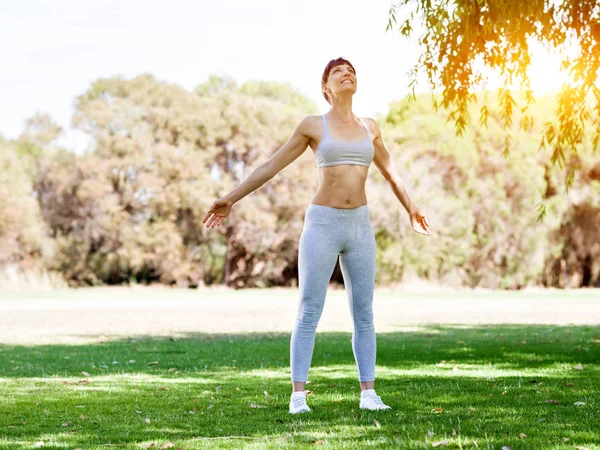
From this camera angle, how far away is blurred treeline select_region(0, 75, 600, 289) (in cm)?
4141

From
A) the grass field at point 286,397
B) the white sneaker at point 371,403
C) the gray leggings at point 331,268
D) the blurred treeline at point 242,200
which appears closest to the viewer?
the grass field at point 286,397

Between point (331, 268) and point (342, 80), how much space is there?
4.25 feet

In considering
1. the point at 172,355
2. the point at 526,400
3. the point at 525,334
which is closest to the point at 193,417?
the point at 526,400

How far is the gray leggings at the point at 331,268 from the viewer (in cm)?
554

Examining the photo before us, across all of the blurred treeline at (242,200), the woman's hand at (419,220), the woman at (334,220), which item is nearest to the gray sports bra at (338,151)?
the woman at (334,220)

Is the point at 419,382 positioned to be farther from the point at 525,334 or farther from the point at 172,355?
the point at 525,334

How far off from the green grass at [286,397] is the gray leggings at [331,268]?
1.53 feet

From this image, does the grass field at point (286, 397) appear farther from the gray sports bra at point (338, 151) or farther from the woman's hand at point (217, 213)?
the gray sports bra at point (338, 151)

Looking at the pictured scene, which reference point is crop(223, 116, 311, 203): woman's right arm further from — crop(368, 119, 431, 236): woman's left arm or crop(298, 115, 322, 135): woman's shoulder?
crop(368, 119, 431, 236): woman's left arm

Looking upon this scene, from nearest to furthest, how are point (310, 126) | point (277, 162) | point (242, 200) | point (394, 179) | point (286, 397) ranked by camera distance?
point (310, 126)
point (277, 162)
point (394, 179)
point (286, 397)
point (242, 200)

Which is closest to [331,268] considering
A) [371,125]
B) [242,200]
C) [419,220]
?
[419,220]

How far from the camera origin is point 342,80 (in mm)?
5676

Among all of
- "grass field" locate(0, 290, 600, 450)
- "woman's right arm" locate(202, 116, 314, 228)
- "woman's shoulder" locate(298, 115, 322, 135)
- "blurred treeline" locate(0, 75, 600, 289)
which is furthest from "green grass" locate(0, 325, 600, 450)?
"blurred treeline" locate(0, 75, 600, 289)

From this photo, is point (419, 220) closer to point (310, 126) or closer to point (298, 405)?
point (310, 126)
